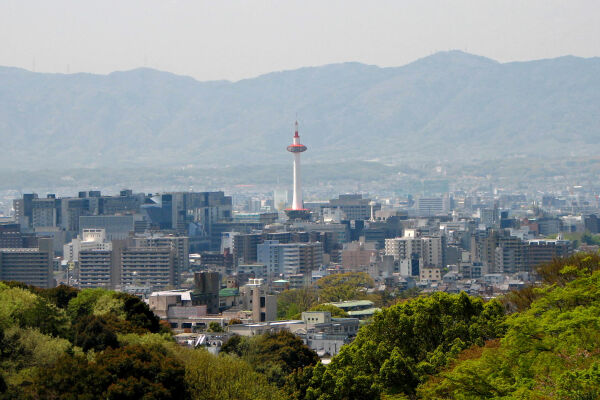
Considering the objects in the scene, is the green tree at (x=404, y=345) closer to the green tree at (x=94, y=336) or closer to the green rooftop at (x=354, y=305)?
the green tree at (x=94, y=336)

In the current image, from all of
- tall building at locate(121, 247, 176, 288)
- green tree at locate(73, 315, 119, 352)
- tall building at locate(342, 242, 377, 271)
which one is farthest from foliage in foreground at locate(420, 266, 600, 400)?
tall building at locate(342, 242, 377, 271)

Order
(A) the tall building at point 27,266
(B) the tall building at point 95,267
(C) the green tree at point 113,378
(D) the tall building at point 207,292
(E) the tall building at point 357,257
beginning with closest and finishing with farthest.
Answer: (C) the green tree at point 113,378
(D) the tall building at point 207,292
(A) the tall building at point 27,266
(B) the tall building at point 95,267
(E) the tall building at point 357,257

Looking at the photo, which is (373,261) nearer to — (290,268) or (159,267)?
(290,268)

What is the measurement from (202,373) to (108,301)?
1195cm

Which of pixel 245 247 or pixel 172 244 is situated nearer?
pixel 172 244

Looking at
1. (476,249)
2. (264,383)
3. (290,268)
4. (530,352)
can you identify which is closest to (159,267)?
(290,268)

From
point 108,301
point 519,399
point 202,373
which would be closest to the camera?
point 519,399

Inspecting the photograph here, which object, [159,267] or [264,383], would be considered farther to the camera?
[159,267]

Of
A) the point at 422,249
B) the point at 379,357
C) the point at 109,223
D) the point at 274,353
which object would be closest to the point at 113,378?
the point at 379,357

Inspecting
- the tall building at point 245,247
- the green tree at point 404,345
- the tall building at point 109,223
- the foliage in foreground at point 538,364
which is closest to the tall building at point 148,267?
the tall building at point 245,247

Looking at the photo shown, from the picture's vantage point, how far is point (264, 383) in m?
31.2

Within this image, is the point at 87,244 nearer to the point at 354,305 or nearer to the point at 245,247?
the point at 245,247

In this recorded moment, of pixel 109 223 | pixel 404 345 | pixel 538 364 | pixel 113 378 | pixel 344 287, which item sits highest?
pixel 109 223

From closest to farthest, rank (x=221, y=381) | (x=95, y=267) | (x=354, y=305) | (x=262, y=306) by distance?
(x=221, y=381) < (x=262, y=306) < (x=354, y=305) < (x=95, y=267)
